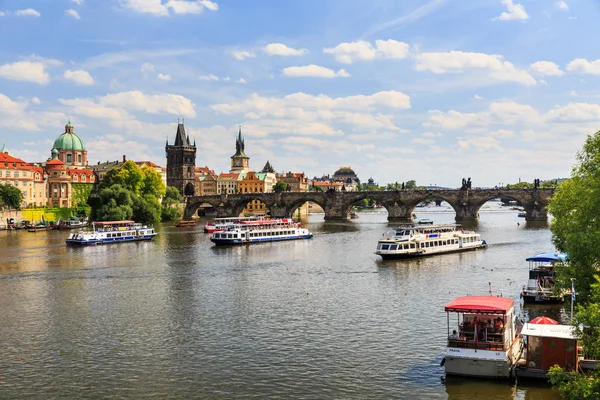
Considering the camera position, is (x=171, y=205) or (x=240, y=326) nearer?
(x=240, y=326)

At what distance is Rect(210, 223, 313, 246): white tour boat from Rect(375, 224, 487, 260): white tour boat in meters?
26.8

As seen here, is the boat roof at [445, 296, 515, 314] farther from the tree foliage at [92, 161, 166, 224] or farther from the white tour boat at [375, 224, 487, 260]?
the tree foliage at [92, 161, 166, 224]

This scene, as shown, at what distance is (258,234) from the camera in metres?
105

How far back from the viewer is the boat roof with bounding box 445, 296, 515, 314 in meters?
30.6

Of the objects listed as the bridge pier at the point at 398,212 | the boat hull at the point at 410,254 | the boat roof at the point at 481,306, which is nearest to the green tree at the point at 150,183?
the bridge pier at the point at 398,212

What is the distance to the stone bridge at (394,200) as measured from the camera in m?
146

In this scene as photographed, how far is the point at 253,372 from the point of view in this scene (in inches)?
1235

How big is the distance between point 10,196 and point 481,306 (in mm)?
131203

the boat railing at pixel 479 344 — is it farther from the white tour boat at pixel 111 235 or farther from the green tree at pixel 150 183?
the green tree at pixel 150 183

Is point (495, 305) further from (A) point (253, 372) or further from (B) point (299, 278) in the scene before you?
(B) point (299, 278)

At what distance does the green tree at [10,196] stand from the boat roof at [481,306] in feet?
419

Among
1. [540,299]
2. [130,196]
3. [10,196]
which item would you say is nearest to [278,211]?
[130,196]

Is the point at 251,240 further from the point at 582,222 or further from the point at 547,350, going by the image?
the point at 547,350

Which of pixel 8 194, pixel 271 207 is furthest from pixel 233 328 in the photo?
pixel 271 207
